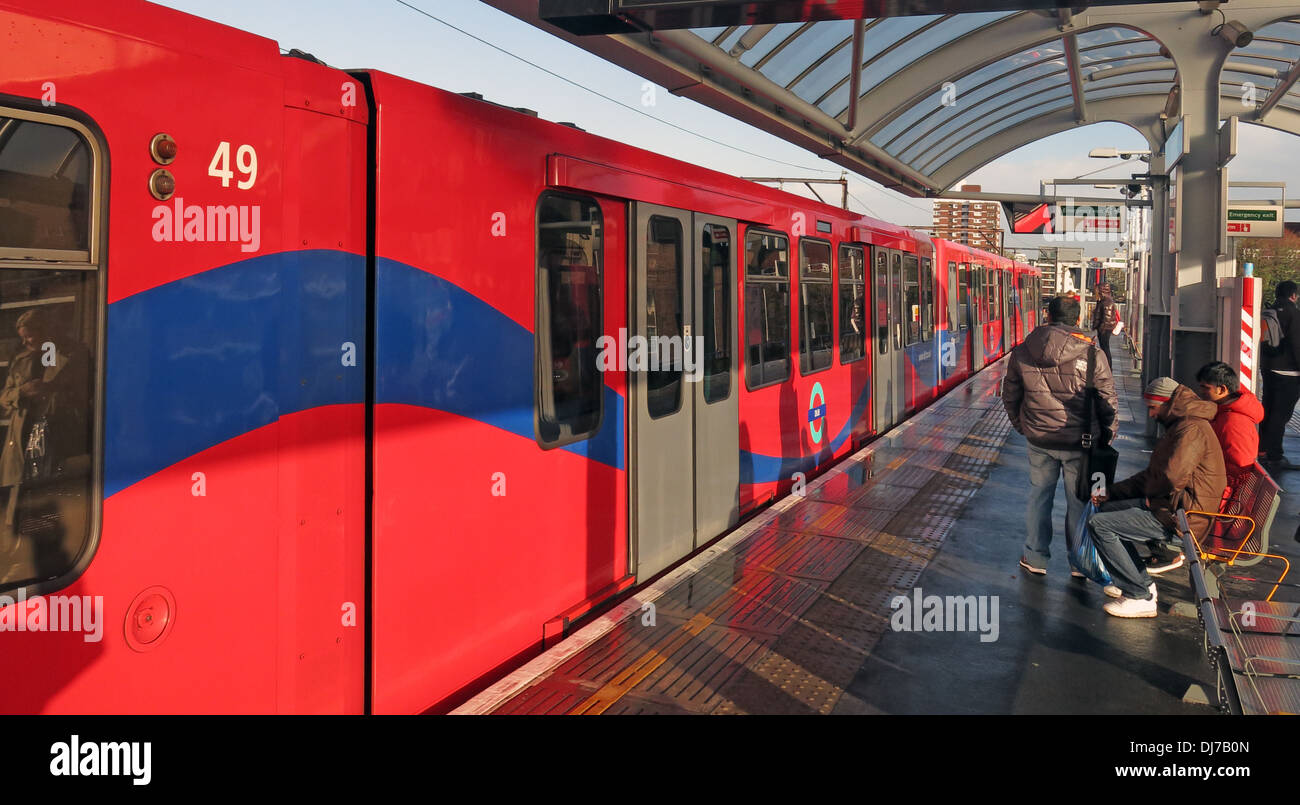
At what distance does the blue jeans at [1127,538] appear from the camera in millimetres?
5695

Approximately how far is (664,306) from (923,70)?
773 cm

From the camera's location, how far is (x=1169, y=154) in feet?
39.6

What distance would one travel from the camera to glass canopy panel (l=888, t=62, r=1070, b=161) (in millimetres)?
14984

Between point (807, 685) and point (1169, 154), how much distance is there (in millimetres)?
10048

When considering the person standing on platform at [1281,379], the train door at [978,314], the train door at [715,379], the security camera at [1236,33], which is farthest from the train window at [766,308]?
the train door at [978,314]

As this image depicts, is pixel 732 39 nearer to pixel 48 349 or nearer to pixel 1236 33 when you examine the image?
pixel 1236 33

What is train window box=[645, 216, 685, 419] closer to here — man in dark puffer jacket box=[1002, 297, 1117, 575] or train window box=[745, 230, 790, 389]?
train window box=[745, 230, 790, 389]

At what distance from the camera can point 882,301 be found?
12711mm

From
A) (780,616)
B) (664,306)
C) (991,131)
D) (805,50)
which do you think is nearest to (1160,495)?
(780,616)

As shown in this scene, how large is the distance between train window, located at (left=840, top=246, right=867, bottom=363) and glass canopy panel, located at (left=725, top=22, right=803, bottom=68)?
2180mm
